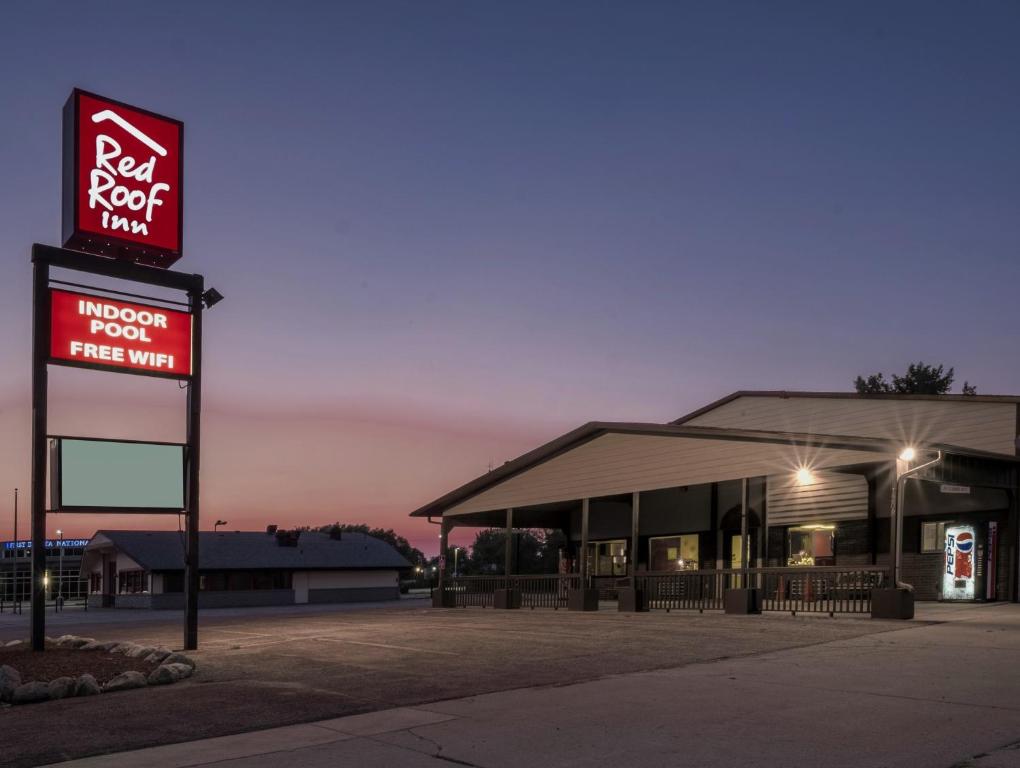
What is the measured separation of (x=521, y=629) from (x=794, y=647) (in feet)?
22.9

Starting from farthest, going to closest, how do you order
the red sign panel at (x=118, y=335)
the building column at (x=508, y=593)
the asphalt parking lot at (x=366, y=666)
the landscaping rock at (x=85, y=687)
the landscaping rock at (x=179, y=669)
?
the building column at (x=508, y=593), the red sign panel at (x=118, y=335), the landscaping rock at (x=179, y=669), the landscaping rock at (x=85, y=687), the asphalt parking lot at (x=366, y=666)

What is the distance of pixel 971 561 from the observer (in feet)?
74.4

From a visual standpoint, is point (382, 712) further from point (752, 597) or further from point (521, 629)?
point (752, 597)

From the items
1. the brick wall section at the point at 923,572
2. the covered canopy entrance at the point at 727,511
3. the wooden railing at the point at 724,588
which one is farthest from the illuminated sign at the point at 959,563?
the wooden railing at the point at 724,588

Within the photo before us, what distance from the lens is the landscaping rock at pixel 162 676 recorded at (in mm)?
12164

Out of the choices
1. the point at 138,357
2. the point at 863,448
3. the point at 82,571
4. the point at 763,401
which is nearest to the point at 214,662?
the point at 138,357

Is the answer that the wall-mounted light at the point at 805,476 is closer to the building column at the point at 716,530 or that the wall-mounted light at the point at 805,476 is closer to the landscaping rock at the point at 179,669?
the building column at the point at 716,530

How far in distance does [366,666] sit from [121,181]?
357 inches

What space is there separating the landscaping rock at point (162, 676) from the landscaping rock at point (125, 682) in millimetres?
124

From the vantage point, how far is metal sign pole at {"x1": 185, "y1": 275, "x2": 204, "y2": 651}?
16.7 m

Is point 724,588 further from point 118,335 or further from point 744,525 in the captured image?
point 118,335

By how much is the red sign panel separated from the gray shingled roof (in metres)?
37.1

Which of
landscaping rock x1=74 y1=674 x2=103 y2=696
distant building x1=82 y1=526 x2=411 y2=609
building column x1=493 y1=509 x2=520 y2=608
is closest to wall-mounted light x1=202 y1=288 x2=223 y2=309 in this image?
landscaping rock x1=74 y1=674 x2=103 y2=696

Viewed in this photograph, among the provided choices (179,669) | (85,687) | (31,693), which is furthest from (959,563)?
(31,693)
